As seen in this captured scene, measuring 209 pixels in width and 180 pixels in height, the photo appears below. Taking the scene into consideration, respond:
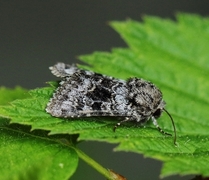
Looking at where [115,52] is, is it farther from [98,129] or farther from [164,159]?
[164,159]

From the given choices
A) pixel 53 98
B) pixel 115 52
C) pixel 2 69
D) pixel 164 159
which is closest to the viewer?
pixel 164 159

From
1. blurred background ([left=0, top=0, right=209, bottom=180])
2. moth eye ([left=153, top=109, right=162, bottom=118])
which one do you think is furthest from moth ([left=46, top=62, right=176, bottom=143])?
blurred background ([left=0, top=0, right=209, bottom=180])

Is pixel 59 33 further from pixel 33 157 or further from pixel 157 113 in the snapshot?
pixel 33 157

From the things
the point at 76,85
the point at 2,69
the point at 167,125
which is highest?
the point at 76,85

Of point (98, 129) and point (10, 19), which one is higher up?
point (98, 129)

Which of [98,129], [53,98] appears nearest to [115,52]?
[53,98]

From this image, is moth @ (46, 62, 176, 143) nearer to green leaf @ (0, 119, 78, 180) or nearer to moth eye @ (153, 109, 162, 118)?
moth eye @ (153, 109, 162, 118)

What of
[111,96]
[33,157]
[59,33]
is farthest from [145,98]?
[59,33]
